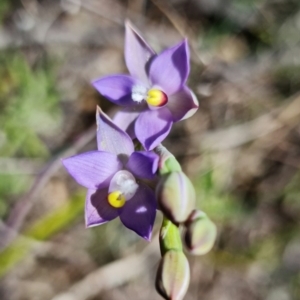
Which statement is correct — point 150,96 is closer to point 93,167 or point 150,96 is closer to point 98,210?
point 93,167

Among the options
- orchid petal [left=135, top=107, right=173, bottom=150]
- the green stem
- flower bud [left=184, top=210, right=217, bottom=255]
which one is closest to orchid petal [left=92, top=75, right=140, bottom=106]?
orchid petal [left=135, top=107, right=173, bottom=150]

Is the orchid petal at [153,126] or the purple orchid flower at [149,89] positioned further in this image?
the purple orchid flower at [149,89]

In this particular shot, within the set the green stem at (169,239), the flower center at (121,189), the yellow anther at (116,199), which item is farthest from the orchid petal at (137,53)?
the green stem at (169,239)

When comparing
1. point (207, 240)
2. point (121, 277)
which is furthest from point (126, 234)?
point (207, 240)

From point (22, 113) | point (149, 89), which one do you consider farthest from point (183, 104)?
point (22, 113)

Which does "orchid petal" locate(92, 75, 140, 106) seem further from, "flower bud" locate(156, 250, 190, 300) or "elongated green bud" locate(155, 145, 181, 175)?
"flower bud" locate(156, 250, 190, 300)

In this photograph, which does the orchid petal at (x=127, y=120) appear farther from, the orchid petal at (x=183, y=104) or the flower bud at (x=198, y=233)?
the flower bud at (x=198, y=233)
